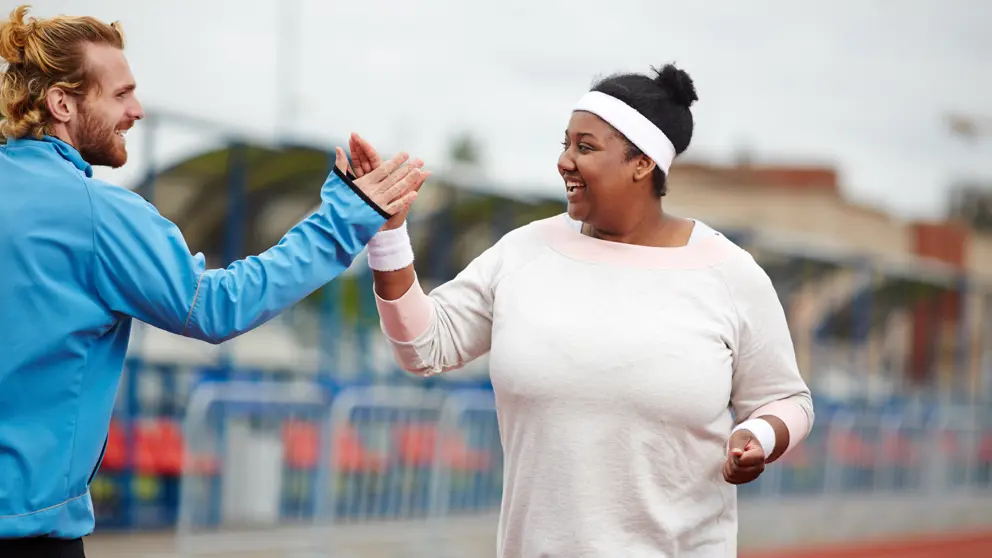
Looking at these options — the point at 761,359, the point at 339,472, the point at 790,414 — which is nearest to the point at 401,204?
the point at 761,359

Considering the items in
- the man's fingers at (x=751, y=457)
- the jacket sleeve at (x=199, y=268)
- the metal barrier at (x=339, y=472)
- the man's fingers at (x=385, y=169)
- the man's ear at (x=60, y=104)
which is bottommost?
the metal barrier at (x=339, y=472)

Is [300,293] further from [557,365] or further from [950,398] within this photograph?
[950,398]

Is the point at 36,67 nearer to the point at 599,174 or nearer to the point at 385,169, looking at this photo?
the point at 385,169

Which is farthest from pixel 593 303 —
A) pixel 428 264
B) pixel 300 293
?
pixel 428 264

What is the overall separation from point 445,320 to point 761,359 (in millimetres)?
773

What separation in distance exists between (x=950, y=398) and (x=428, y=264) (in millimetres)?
9598

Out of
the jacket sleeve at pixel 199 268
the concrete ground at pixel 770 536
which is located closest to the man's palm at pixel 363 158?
the jacket sleeve at pixel 199 268

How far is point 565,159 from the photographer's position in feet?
11.5

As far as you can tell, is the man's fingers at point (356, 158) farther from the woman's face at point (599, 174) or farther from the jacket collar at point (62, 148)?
the jacket collar at point (62, 148)

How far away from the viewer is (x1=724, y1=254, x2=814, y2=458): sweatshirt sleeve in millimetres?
3506

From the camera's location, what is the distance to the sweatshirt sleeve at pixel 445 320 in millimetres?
3492

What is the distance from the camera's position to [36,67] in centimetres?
304

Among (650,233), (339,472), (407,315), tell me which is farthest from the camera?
(339,472)

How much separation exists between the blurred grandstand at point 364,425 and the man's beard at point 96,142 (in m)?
5.72
